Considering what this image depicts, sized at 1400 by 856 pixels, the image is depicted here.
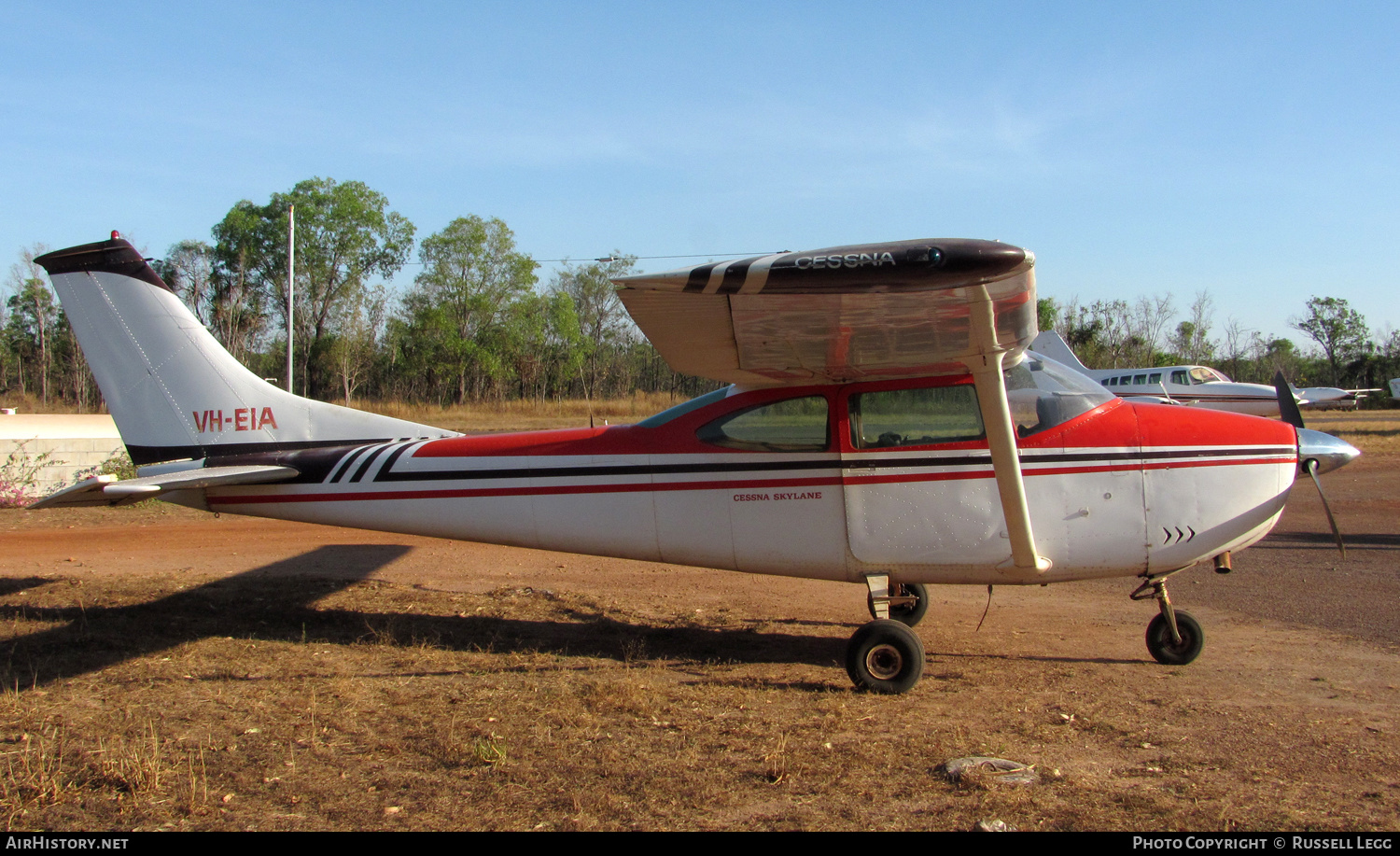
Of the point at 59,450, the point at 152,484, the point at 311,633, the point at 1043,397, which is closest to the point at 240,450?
the point at 152,484

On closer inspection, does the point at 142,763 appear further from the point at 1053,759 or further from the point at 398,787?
the point at 1053,759

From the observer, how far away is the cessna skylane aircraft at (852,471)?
4.91 metres

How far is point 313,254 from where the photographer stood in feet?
149

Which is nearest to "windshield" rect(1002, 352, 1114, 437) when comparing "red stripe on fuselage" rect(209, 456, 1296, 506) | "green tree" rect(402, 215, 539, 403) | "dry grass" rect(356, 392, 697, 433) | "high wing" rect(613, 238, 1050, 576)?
"high wing" rect(613, 238, 1050, 576)

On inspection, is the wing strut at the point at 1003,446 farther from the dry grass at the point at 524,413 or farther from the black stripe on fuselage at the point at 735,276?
the dry grass at the point at 524,413

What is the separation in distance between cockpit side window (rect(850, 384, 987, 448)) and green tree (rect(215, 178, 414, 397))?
43.8m

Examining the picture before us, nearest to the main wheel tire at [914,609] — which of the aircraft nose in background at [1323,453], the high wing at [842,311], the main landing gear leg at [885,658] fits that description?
the main landing gear leg at [885,658]

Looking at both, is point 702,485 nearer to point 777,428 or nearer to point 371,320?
point 777,428

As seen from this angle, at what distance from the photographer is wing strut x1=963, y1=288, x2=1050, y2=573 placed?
469 cm

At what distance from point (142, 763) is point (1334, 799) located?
16.7 feet

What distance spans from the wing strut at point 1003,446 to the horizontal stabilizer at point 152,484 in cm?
504

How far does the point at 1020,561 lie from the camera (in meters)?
5.28

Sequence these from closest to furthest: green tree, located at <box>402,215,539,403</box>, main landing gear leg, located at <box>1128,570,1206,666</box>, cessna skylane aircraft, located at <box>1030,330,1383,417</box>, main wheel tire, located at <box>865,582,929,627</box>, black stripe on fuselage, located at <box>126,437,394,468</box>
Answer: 1. main landing gear leg, located at <box>1128,570,1206,666</box>
2. black stripe on fuselage, located at <box>126,437,394,468</box>
3. main wheel tire, located at <box>865,582,929,627</box>
4. cessna skylane aircraft, located at <box>1030,330,1383,417</box>
5. green tree, located at <box>402,215,539,403</box>

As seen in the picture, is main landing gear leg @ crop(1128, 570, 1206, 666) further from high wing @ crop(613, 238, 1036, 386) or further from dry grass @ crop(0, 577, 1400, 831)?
high wing @ crop(613, 238, 1036, 386)
